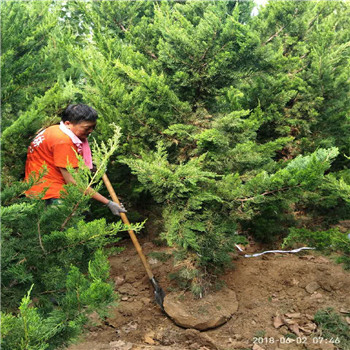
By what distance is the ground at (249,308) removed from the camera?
306 centimetres

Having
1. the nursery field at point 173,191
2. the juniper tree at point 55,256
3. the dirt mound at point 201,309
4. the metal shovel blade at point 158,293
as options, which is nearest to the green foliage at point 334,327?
the nursery field at point 173,191

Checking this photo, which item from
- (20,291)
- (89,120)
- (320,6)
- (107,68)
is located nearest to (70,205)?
(20,291)

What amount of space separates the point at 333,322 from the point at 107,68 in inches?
149

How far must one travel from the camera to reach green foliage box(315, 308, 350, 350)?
9.79ft

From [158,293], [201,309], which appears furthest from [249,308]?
[158,293]

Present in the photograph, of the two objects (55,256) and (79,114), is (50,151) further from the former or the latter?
(55,256)

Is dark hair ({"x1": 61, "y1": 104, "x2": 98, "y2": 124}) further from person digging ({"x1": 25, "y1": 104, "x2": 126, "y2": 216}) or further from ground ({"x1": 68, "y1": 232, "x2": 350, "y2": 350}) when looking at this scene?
ground ({"x1": 68, "y1": 232, "x2": 350, "y2": 350})

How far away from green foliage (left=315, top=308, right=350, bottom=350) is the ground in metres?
0.05

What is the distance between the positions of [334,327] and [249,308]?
87 cm

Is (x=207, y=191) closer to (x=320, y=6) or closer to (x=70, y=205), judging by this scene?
(x=70, y=205)

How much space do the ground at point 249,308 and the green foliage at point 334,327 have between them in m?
0.05

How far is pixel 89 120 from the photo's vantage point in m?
2.75

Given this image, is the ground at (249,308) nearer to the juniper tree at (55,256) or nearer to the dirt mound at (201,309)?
the dirt mound at (201,309)

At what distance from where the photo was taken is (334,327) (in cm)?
312
